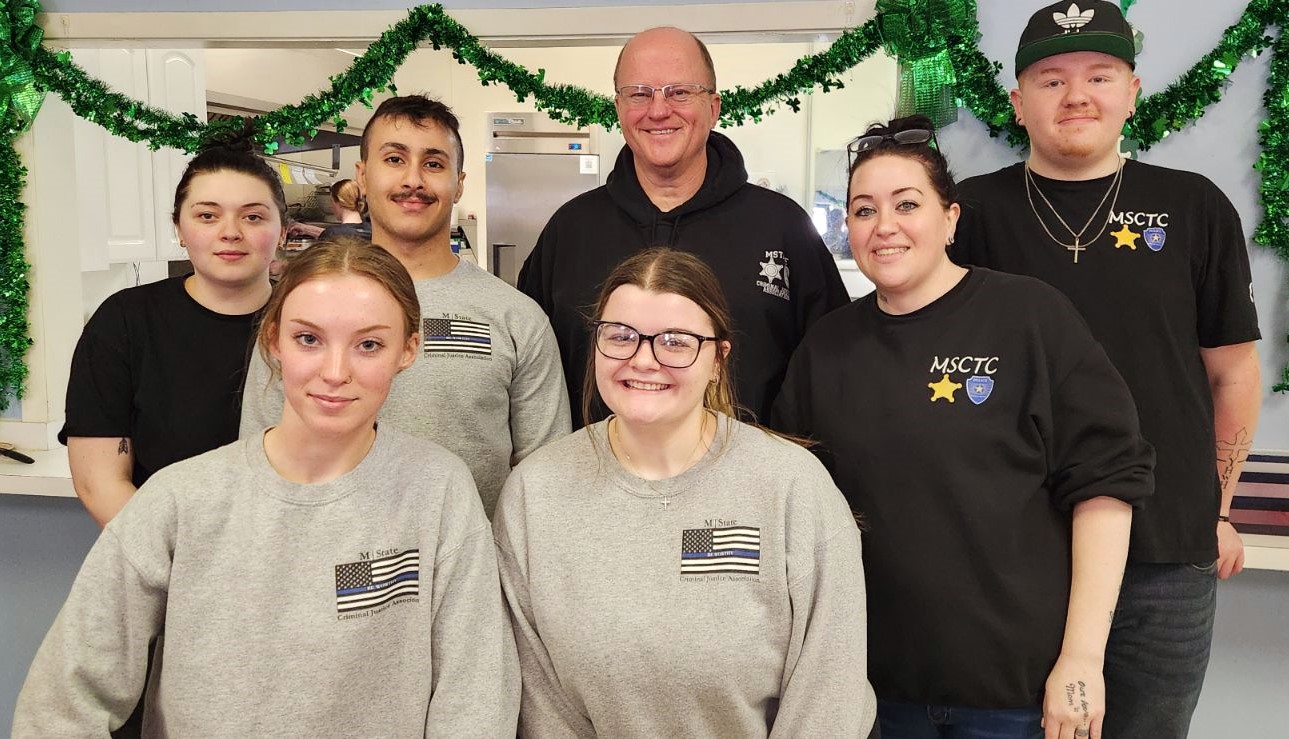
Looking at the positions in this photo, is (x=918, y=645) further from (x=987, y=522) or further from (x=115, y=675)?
(x=115, y=675)

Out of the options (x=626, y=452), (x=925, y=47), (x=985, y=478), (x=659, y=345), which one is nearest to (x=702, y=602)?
(x=626, y=452)

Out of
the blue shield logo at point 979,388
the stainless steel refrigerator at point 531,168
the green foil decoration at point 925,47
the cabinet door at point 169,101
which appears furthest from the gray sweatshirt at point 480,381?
the stainless steel refrigerator at point 531,168


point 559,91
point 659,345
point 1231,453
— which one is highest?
point 559,91

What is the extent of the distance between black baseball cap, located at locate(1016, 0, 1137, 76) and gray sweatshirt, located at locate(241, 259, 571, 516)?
114 cm

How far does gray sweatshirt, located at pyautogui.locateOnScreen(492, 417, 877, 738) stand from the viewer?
1.46 m

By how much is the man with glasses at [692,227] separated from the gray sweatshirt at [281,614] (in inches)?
28.2

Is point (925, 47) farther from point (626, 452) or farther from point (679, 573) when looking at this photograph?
point (679, 573)

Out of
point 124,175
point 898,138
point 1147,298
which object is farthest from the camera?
point 124,175

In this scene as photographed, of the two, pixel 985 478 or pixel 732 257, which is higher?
pixel 732 257

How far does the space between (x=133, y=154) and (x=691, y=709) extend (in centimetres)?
326

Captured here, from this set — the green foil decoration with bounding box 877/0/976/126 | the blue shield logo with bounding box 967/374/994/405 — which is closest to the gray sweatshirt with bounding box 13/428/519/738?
the blue shield logo with bounding box 967/374/994/405

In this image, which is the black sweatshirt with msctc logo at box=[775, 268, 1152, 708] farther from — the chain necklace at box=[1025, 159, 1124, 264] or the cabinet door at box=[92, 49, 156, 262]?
the cabinet door at box=[92, 49, 156, 262]

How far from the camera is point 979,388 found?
157cm

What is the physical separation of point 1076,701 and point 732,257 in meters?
1.10
